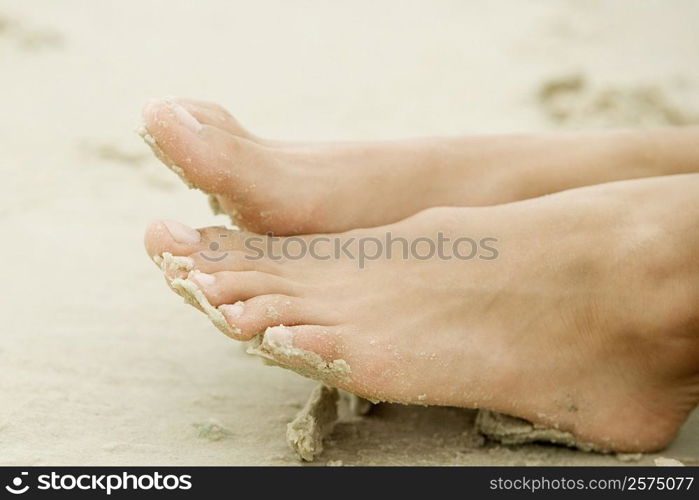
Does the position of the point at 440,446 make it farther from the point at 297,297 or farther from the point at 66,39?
the point at 66,39

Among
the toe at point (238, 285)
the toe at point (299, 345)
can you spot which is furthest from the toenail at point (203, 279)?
the toe at point (299, 345)

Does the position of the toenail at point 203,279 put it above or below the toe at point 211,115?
below

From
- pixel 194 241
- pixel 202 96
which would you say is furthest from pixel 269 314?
pixel 202 96

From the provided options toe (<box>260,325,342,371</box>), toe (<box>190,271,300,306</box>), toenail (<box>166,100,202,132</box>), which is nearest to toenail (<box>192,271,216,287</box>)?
toe (<box>190,271,300,306</box>)

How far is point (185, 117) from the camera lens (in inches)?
54.5

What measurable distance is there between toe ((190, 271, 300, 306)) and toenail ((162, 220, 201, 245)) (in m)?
0.06

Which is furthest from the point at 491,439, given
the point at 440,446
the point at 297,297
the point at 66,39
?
the point at 66,39

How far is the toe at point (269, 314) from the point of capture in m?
1.26

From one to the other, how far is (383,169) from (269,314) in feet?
1.24

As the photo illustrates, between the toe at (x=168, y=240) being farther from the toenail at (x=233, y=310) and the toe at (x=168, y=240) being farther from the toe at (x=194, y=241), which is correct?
the toenail at (x=233, y=310)

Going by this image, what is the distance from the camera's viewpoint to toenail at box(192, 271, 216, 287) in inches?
50.9

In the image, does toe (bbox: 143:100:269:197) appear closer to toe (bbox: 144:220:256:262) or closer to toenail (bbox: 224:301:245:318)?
toe (bbox: 144:220:256:262)

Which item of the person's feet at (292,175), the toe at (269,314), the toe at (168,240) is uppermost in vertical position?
the person's feet at (292,175)

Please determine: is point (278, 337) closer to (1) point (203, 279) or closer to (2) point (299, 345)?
(2) point (299, 345)
